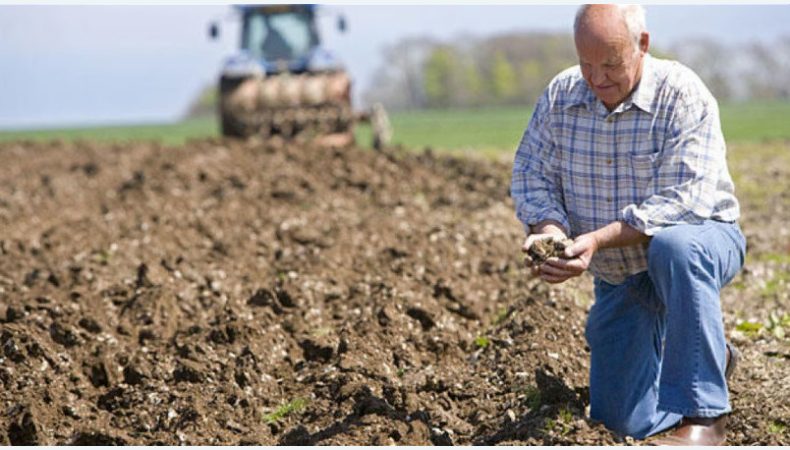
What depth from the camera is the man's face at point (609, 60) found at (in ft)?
13.1

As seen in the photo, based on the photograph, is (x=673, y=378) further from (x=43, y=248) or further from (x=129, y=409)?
(x=43, y=248)

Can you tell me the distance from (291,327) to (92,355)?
100 cm

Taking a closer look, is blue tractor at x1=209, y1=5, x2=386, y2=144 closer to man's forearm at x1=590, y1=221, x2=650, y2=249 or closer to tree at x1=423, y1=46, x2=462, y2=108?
man's forearm at x1=590, y1=221, x2=650, y2=249

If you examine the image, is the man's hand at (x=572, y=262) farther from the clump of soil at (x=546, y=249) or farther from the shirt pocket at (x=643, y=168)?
Result: the shirt pocket at (x=643, y=168)

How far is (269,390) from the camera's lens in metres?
5.28

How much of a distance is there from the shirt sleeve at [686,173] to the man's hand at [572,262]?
18 centimetres

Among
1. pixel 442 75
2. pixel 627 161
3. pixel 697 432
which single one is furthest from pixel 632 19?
pixel 442 75

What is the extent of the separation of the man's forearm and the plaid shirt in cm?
3

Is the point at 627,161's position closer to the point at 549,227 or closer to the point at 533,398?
the point at 549,227

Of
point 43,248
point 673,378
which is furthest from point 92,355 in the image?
point 43,248

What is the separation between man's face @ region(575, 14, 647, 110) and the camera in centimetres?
398

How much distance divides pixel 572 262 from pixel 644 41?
78cm

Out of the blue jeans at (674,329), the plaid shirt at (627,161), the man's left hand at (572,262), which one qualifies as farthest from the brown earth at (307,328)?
the plaid shirt at (627,161)

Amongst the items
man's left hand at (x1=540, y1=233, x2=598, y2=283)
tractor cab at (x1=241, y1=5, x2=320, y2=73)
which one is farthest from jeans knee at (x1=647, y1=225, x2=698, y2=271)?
tractor cab at (x1=241, y1=5, x2=320, y2=73)
